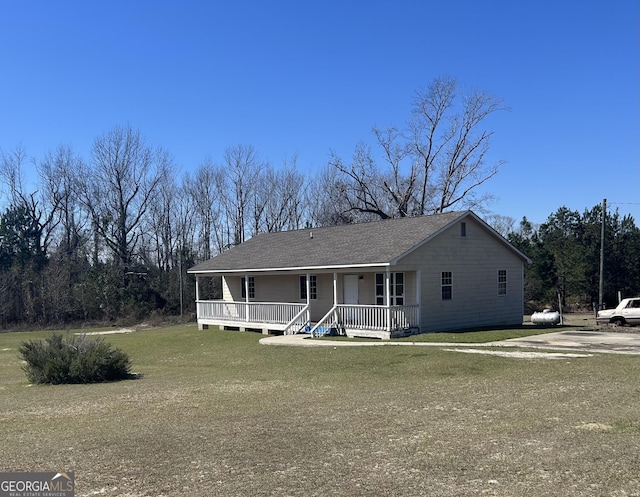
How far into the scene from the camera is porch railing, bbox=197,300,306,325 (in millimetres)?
25641

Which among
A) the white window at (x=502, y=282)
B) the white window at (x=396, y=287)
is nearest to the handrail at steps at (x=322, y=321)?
the white window at (x=396, y=287)

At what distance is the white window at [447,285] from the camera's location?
912 inches

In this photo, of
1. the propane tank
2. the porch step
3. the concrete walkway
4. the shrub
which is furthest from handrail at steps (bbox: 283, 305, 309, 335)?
the propane tank

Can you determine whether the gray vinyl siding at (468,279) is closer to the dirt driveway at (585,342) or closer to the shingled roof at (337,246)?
the shingled roof at (337,246)

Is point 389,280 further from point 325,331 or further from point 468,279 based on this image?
point 468,279

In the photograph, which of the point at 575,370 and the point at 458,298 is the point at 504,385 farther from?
the point at 458,298

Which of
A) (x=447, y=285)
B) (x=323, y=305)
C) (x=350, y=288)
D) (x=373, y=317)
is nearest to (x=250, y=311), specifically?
(x=323, y=305)

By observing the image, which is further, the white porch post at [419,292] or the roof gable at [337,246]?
the roof gable at [337,246]

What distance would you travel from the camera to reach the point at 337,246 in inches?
1011

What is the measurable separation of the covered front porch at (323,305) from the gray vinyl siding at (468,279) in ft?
2.65

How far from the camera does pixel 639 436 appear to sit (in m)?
6.71

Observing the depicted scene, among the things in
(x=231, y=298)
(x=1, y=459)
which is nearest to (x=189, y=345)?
(x=231, y=298)

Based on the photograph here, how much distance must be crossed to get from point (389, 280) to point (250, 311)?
8.51 metres

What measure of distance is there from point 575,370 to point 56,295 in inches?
1637
